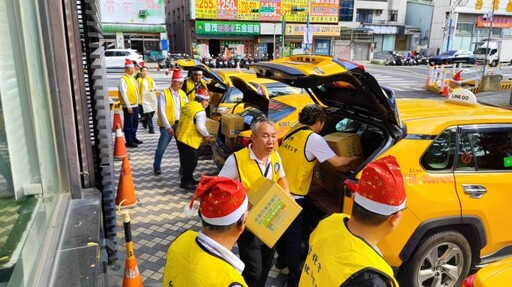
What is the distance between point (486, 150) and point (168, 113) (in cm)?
495

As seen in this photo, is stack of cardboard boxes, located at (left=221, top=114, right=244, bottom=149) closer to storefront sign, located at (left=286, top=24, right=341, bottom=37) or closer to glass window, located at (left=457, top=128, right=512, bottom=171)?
glass window, located at (left=457, top=128, right=512, bottom=171)

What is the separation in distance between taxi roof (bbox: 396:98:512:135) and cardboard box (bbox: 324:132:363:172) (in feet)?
1.74

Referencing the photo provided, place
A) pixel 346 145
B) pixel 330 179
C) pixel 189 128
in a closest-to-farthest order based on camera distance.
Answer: pixel 346 145 < pixel 330 179 < pixel 189 128

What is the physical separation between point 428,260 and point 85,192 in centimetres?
301

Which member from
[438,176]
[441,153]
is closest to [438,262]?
[438,176]

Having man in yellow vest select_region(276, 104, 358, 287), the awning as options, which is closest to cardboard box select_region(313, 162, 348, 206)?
man in yellow vest select_region(276, 104, 358, 287)

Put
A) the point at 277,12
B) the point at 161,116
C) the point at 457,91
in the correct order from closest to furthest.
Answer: the point at 457,91, the point at 161,116, the point at 277,12

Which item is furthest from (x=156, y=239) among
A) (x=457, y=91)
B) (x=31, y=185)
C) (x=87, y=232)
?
(x=457, y=91)

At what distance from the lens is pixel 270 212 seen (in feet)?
9.46

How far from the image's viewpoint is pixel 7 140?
6.47 ft

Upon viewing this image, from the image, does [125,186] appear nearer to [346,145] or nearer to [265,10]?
[346,145]

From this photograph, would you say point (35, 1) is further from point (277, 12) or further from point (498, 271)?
point (277, 12)

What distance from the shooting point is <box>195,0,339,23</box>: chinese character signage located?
121 feet

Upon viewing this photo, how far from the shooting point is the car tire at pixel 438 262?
326 cm
